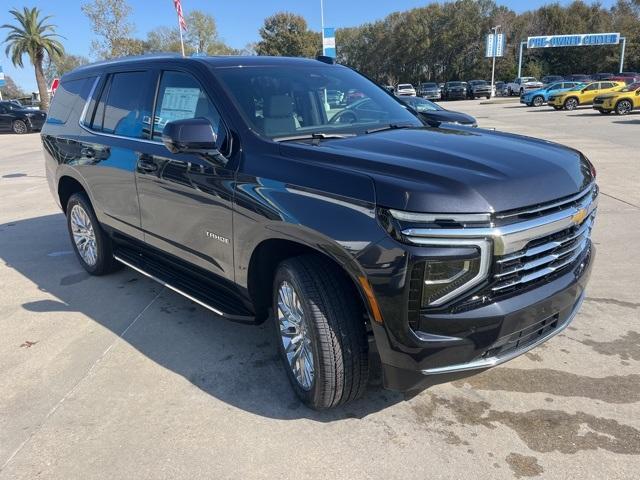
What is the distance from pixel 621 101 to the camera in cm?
2455

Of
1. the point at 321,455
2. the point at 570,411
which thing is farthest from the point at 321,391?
the point at 570,411

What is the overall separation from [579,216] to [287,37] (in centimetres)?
7646

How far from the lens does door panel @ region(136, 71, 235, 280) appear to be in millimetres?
3166

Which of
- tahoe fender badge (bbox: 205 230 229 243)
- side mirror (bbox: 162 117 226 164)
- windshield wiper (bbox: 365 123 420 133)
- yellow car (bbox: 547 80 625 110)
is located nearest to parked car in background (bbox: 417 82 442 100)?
yellow car (bbox: 547 80 625 110)

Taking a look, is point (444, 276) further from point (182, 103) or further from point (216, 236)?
point (182, 103)

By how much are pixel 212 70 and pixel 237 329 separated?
188cm

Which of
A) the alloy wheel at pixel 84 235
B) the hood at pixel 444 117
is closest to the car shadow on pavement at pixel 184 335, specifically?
the alloy wheel at pixel 84 235

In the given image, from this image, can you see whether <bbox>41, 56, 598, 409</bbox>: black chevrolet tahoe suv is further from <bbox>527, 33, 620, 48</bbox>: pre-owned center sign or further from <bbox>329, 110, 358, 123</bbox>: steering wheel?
<bbox>527, 33, 620, 48</bbox>: pre-owned center sign

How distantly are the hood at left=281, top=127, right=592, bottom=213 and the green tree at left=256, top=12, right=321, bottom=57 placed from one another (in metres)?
73.1

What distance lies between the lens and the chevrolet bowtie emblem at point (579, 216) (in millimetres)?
2592

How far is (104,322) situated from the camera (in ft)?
13.7

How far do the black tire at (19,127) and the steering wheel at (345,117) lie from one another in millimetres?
27376

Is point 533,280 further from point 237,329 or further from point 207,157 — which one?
point 237,329

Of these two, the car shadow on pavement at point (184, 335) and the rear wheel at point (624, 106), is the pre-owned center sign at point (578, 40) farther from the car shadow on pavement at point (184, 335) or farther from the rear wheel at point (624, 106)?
the car shadow on pavement at point (184, 335)
